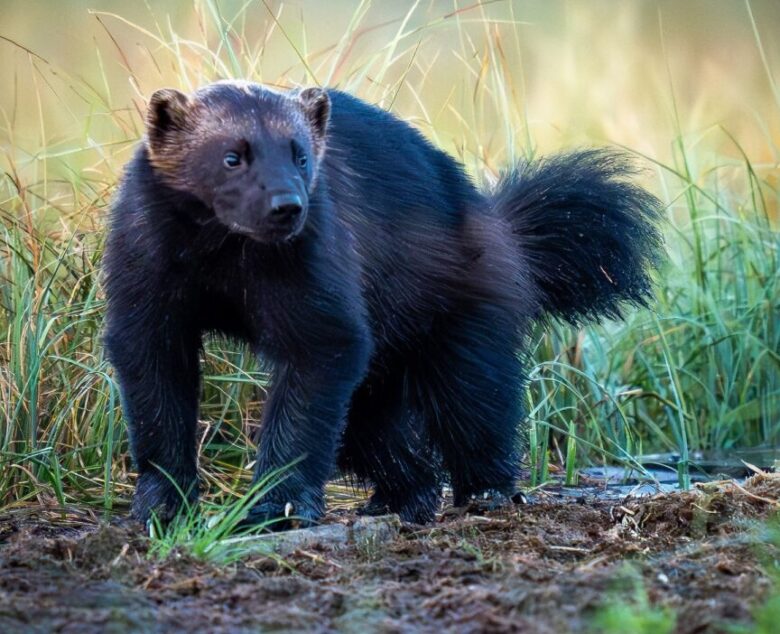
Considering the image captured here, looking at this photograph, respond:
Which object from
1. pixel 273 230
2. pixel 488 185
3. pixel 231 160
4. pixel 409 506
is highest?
pixel 488 185

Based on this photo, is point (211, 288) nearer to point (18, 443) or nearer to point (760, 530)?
point (18, 443)

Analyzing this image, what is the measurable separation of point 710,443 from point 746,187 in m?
2.74

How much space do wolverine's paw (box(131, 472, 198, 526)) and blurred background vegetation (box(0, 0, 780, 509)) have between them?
472 millimetres

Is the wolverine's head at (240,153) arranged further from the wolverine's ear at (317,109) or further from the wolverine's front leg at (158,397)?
the wolverine's front leg at (158,397)

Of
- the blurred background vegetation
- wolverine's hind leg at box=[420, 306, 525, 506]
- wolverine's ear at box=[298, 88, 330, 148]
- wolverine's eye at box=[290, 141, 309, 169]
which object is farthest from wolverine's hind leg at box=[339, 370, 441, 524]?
wolverine's eye at box=[290, 141, 309, 169]

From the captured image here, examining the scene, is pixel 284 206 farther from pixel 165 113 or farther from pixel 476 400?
pixel 476 400

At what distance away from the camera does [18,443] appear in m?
5.40

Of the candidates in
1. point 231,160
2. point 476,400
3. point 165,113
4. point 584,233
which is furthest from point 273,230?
point 584,233

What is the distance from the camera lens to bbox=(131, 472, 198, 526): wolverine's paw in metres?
4.61

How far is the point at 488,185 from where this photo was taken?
6.14m

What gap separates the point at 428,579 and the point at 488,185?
10.0ft

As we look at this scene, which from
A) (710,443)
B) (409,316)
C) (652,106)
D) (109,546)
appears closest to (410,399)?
(409,316)

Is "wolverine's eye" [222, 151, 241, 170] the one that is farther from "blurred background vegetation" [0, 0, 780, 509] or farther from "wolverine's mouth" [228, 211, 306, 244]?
"blurred background vegetation" [0, 0, 780, 509]

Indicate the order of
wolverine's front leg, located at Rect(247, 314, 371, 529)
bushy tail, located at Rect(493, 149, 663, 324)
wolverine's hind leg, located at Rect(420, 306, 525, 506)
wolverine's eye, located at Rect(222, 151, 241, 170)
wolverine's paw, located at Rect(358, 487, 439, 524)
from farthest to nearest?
bushy tail, located at Rect(493, 149, 663, 324) → wolverine's paw, located at Rect(358, 487, 439, 524) → wolverine's hind leg, located at Rect(420, 306, 525, 506) → wolverine's front leg, located at Rect(247, 314, 371, 529) → wolverine's eye, located at Rect(222, 151, 241, 170)
